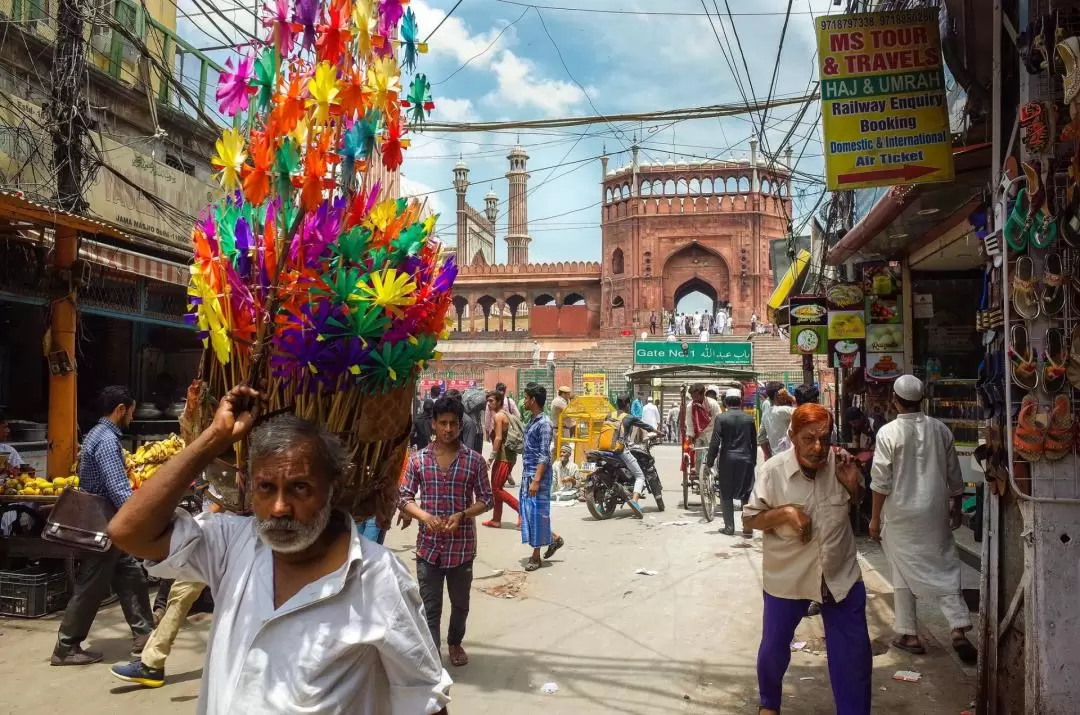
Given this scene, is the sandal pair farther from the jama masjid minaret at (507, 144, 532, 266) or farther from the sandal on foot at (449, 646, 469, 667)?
the jama masjid minaret at (507, 144, 532, 266)

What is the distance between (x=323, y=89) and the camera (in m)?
1.83

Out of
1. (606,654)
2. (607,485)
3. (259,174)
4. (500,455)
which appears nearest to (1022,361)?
(606,654)

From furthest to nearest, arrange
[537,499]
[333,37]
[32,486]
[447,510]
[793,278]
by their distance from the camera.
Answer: [793,278], [537,499], [32,486], [447,510], [333,37]

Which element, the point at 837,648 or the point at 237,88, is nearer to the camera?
the point at 237,88

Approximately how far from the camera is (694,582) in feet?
21.5

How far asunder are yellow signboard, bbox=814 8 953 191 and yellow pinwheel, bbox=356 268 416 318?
4.34 meters

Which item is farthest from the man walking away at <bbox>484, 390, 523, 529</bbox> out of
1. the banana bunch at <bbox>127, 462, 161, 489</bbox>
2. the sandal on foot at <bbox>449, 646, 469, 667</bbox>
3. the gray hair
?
the gray hair

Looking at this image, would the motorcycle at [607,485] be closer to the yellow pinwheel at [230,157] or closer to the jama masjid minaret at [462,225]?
the yellow pinwheel at [230,157]

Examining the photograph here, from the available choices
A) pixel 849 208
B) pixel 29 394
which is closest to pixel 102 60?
pixel 29 394

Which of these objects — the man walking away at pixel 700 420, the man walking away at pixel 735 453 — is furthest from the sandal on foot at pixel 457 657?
the man walking away at pixel 700 420

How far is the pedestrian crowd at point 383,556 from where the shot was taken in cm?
161

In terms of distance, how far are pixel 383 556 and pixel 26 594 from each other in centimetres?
506

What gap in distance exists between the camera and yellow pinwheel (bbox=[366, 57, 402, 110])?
6.47 feet

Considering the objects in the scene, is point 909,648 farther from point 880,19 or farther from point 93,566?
point 93,566
